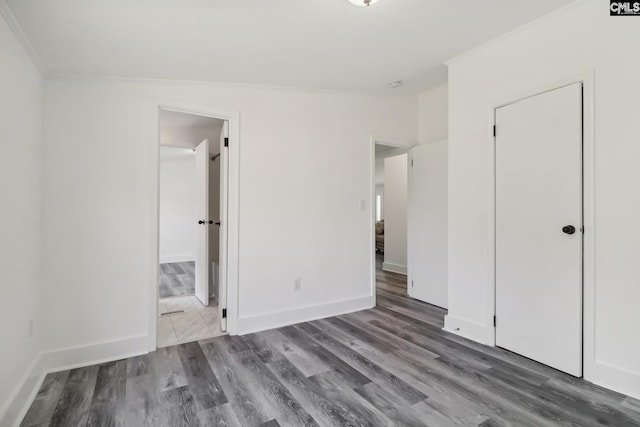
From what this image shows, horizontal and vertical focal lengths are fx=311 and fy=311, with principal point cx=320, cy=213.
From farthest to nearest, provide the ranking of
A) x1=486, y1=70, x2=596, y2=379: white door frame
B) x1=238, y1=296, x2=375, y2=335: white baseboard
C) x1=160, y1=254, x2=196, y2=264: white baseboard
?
1. x1=160, y1=254, x2=196, y2=264: white baseboard
2. x1=238, y1=296, x2=375, y2=335: white baseboard
3. x1=486, y1=70, x2=596, y2=379: white door frame

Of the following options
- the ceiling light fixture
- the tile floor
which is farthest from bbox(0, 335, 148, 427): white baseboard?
the ceiling light fixture

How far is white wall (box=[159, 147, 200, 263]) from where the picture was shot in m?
7.09

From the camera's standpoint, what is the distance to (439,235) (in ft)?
12.1

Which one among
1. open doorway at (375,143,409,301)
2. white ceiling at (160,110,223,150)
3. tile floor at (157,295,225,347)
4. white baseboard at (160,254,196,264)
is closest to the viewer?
tile floor at (157,295,225,347)

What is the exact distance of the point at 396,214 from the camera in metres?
5.56

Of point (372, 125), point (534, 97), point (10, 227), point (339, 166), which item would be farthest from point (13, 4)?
point (534, 97)

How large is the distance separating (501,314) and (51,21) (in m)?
3.68

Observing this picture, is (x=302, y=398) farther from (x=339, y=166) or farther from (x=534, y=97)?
(x=534, y=97)

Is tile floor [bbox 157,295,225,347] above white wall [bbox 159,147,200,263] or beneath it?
beneath

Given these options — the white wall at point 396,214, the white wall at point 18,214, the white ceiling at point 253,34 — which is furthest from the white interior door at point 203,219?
the white wall at point 396,214

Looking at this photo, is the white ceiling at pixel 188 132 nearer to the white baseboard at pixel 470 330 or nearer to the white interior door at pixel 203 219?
the white interior door at pixel 203 219

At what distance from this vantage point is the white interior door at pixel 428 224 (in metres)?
3.64

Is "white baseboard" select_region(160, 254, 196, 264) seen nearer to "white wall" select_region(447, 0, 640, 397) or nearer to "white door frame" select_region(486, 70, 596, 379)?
"white wall" select_region(447, 0, 640, 397)

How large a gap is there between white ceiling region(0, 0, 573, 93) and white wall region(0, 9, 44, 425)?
10.3 inches
